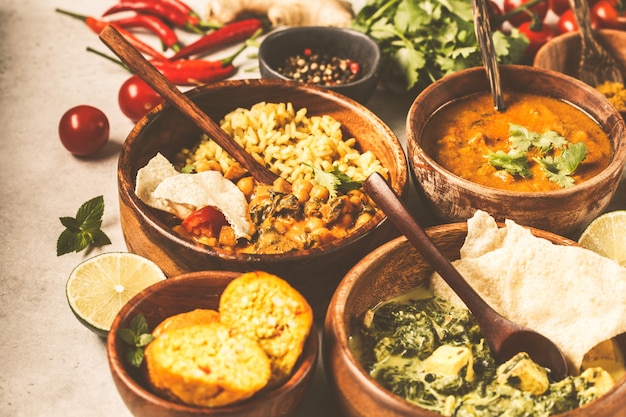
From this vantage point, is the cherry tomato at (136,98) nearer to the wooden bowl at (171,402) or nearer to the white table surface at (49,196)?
the white table surface at (49,196)

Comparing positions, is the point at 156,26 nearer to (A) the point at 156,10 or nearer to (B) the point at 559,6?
(A) the point at 156,10

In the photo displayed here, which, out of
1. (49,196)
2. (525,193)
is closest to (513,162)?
(525,193)

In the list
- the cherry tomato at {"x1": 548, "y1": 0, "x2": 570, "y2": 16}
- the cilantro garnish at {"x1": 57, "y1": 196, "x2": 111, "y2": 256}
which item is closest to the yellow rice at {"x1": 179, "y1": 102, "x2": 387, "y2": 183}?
the cilantro garnish at {"x1": 57, "y1": 196, "x2": 111, "y2": 256}

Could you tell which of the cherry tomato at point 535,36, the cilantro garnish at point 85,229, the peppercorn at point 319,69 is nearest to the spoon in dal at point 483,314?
the cilantro garnish at point 85,229

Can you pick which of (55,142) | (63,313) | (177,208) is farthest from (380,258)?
(55,142)

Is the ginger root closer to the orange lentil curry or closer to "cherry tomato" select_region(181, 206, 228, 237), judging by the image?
the orange lentil curry
